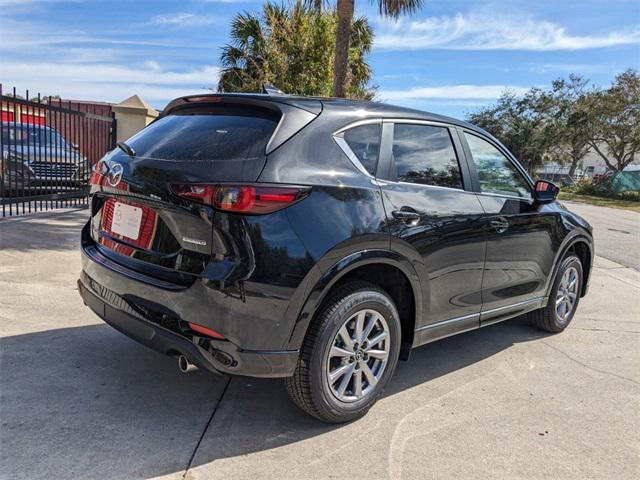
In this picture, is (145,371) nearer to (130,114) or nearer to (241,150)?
(241,150)

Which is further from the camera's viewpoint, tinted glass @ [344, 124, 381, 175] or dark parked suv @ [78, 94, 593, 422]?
tinted glass @ [344, 124, 381, 175]

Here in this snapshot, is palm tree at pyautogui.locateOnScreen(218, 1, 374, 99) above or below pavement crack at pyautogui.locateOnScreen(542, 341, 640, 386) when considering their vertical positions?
above

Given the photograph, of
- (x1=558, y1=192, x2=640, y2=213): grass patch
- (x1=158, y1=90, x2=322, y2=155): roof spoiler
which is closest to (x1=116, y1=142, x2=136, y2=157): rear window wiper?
(x1=158, y1=90, x2=322, y2=155): roof spoiler

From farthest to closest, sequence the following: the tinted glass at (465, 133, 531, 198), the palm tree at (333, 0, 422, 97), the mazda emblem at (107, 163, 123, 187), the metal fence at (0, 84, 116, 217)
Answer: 1. the palm tree at (333, 0, 422, 97)
2. the metal fence at (0, 84, 116, 217)
3. the tinted glass at (465, 133, 531, 198)
4. the mazda emblem at (107, 163, 123, 187)

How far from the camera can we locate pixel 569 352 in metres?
4.68

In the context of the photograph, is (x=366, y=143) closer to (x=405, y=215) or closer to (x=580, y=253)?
(x=405, y=215)

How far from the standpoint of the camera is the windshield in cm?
838

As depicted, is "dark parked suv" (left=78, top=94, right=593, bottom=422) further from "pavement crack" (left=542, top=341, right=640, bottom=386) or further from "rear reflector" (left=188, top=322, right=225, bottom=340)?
"pavement crack" (left=542, top=341, right=640, bottom=386)

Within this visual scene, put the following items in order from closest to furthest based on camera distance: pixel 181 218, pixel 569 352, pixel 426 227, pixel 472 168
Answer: pixel 181 218 → pixel 426 227 → pixel 472 168 → pixel 569 352

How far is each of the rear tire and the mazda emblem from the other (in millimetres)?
3824

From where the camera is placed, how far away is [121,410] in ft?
10.2

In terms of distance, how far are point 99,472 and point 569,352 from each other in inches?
153

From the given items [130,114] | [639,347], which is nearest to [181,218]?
[639,347]

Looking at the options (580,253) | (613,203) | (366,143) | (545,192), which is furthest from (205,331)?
(613,203)
